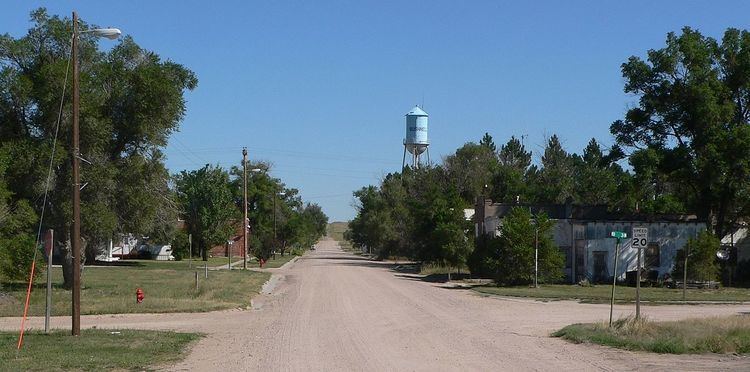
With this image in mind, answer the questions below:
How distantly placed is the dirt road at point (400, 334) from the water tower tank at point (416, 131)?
60.6m

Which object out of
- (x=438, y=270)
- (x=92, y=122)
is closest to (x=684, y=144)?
(x=438, y=270)

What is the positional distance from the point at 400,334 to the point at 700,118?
109ft

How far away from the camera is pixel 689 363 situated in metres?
15.7

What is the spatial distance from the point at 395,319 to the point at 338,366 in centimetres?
1033

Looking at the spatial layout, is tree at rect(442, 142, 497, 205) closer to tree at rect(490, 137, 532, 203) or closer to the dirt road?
tree at rect(490, 137, 532, 203)

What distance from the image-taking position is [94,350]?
1695 cm

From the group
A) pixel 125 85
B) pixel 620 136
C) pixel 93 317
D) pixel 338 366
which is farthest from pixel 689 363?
pixel 620 136

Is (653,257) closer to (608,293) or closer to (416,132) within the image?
(608,293)

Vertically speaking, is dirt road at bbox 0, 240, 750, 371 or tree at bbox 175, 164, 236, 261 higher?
tree at bbox 175, 164, 236, 261

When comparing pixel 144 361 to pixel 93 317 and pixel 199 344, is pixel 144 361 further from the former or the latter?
pixel 93 317

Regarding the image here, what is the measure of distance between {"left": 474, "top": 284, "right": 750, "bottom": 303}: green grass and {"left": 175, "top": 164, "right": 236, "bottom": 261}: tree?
164ft

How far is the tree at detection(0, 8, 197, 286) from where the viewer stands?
115 ft

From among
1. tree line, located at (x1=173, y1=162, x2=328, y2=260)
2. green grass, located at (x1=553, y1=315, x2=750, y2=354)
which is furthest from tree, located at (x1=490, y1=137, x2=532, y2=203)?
green grass, located at (x1=553, y1=315, x2=750, y2=354)

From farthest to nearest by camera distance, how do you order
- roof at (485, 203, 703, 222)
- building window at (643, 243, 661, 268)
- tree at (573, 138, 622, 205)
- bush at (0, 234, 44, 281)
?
tree at (573, 138, 622, 205) → roof at (485, 203, 703, 222) → building window at (643, 243, 661, 268) → bush at (0, 234, 44, 281)
